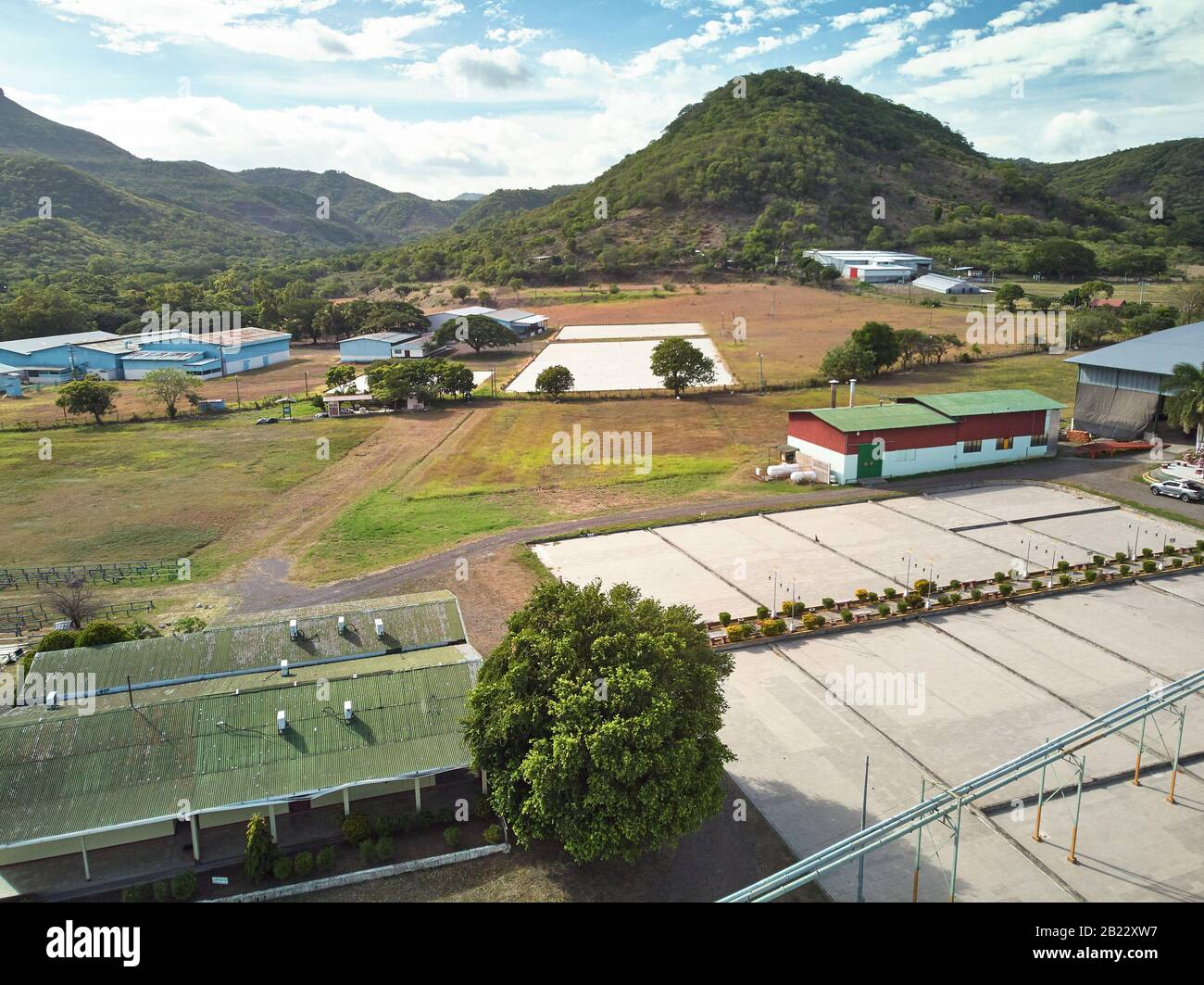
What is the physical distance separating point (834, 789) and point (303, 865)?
12.9m

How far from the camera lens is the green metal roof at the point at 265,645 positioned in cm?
2367

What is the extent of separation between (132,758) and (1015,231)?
173015 mm

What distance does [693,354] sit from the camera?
70.7 metres

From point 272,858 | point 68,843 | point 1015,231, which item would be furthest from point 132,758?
point 1015,231

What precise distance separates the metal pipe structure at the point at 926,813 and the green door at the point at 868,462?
1117 inches

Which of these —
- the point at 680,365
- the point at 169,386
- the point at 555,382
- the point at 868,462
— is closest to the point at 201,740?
the point at 868,462

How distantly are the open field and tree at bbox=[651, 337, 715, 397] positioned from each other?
34228mm

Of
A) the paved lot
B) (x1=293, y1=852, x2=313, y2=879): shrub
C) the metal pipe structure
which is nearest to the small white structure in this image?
the paved lot

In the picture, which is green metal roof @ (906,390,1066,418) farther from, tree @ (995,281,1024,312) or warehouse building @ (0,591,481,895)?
tree @ (995,281,1024,312)

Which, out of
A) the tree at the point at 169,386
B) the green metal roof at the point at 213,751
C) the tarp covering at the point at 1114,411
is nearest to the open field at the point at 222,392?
the tree at the point at 169,386

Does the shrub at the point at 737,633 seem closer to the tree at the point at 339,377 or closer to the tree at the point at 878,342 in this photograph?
the tree at the point at 878,342

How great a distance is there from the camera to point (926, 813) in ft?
56.8

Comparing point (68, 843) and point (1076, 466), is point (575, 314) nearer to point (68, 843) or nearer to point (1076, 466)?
point (1076, 466)

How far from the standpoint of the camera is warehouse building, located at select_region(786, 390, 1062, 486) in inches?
1881
